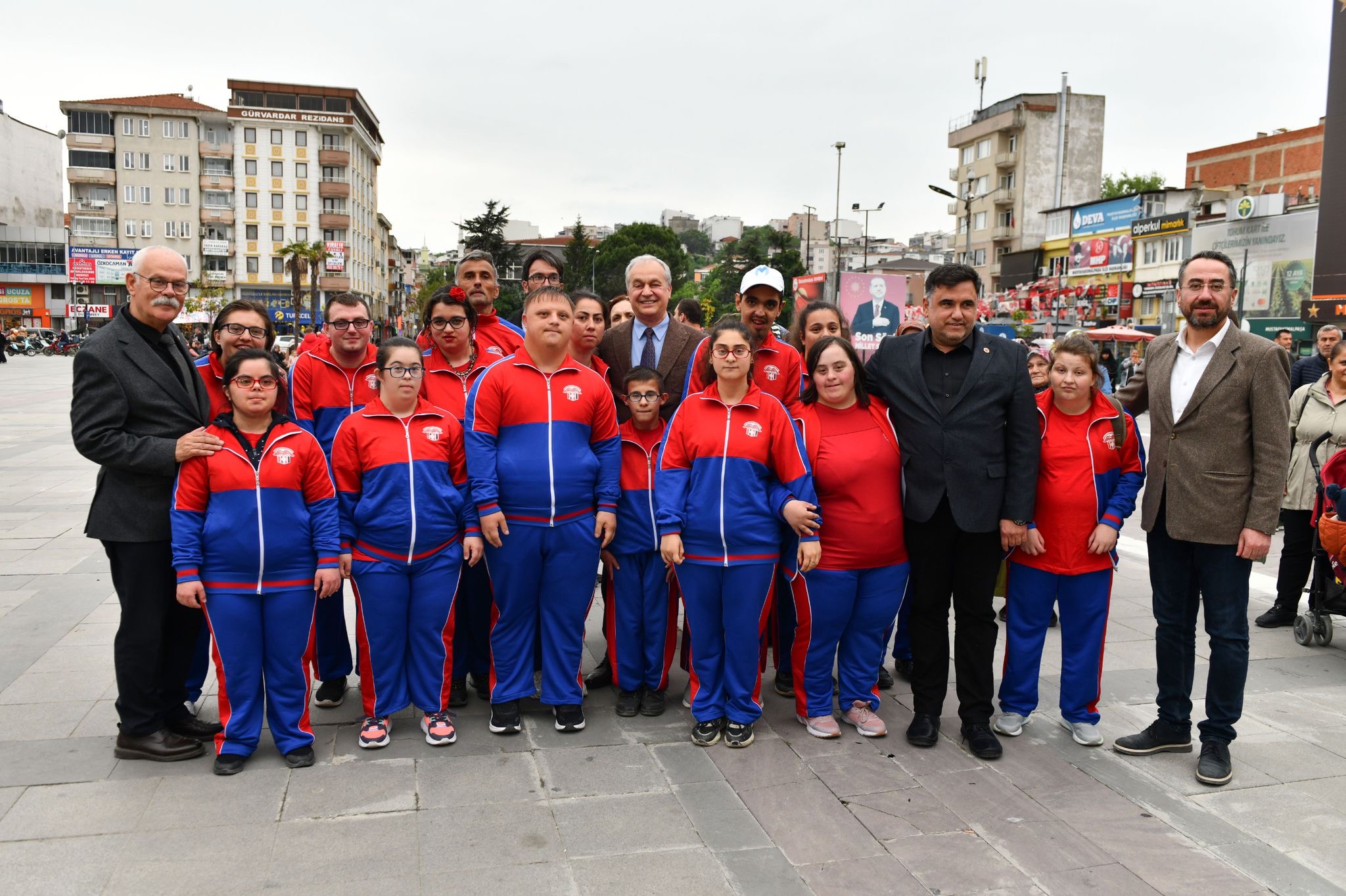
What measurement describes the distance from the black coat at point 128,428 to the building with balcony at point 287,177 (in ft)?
218

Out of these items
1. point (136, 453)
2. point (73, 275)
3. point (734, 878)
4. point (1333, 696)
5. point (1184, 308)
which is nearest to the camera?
point (734, 878)

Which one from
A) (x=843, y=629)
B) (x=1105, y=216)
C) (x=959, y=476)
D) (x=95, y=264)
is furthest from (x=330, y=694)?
(x=95, y=264)

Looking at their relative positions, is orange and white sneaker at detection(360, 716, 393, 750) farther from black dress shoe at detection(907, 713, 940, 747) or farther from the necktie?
black dress shoe at detection(907, 713, 940, 747)

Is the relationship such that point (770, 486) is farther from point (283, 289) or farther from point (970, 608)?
point (283, 289)

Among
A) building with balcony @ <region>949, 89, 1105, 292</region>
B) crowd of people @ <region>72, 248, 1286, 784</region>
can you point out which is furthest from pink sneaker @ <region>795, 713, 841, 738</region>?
building with balcony @ <region>949, 89, 1105, 292</region>

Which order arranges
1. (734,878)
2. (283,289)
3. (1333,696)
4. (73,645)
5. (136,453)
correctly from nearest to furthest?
(734,878) < (136,453) < (1333,696) < (73,645) < (283,289)

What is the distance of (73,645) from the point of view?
216 inches

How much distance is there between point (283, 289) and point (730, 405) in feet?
235

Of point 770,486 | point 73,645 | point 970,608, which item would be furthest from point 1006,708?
point 73,645

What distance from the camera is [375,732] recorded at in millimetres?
4145

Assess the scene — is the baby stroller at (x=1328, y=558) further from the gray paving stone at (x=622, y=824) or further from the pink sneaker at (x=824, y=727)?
the gray paving stone at (x=622, y=824)

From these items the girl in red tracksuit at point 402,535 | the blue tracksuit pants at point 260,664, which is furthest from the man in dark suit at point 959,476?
the blue tracksuit pants at point 260,664

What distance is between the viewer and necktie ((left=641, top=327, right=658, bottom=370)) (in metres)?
5.11

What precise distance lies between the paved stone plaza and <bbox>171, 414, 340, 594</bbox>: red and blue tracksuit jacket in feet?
2.69
